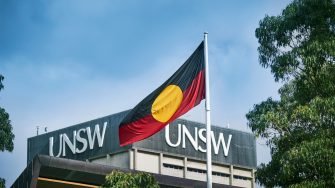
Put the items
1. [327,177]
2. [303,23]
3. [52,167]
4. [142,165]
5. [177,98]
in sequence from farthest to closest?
[142,165] → [52,167] → [303,23] → [327,177] → [177,98]

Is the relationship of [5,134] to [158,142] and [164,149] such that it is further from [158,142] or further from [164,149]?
[164,149]

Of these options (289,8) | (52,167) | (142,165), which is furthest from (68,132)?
(289,8)

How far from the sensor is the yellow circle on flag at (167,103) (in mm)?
25578

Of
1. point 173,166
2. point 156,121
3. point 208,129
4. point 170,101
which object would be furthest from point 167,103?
point 173,166

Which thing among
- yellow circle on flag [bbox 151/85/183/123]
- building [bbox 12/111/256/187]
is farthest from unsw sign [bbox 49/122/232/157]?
yellow circle on flag [bbox 151/85/183/123]

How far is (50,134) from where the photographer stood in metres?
92.2

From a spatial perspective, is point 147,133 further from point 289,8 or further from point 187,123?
point 187,123

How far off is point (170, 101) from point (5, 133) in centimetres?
770

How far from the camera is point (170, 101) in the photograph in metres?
25.7

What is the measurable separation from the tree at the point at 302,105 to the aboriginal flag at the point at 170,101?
5251 mm

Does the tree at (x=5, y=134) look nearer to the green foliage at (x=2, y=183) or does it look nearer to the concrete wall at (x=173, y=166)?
the green foliage at (x=2, y=183)

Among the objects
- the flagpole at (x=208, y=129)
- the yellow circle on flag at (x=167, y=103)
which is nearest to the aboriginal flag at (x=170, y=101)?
the yellow circle on flag at (x=167, y=103)

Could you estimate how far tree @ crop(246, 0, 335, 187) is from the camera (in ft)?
93.6

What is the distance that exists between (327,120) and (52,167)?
19754 mm
